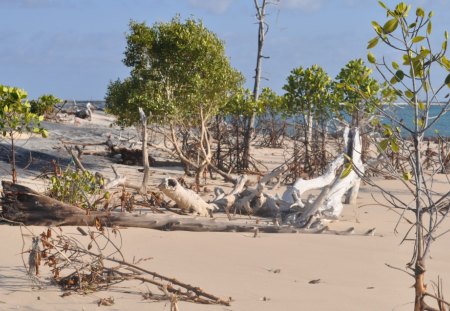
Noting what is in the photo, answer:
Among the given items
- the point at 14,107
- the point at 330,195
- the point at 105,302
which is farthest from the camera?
the point at 330,195

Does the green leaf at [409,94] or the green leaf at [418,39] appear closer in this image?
the green leaf at [418,39]

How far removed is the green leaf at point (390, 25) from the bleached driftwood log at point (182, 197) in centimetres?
550

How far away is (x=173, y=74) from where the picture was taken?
14.3m

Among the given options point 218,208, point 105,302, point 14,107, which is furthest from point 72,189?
point 105,302

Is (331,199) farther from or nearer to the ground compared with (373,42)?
nearer to the ground

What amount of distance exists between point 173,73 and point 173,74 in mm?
23

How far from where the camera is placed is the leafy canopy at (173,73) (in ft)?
46.1

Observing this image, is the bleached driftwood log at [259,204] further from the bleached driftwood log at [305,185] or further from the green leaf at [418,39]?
the green leaf at [418,39]

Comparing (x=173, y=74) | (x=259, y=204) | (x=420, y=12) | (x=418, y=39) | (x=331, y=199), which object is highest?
(x=173, y=74)

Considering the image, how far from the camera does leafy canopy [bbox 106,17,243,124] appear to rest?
1405 cm

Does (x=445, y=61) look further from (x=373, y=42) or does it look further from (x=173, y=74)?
(x=173, y=74)

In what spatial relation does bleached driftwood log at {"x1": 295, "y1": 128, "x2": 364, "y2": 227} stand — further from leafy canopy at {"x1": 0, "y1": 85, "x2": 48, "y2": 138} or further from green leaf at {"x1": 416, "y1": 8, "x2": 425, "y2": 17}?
green leaf at {"x1": 416, "y1": 8, "x2": 425, "y2": 17}

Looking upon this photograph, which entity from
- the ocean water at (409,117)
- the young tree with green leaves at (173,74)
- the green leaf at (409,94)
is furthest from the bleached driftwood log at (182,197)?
the green leaf at (409,94)

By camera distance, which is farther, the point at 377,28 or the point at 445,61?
the point at 377,28
